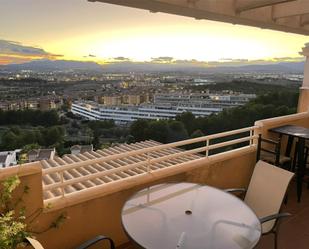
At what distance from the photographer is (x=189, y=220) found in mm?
1829

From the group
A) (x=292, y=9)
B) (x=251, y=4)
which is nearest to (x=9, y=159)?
(x=251, y=4)

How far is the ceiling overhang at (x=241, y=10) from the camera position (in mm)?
2580

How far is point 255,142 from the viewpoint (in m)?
3.60

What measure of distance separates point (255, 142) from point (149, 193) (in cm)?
201

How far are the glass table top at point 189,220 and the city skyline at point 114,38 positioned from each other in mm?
7883

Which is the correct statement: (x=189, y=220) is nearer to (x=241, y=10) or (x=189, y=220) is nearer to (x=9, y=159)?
(x=241, y=10)

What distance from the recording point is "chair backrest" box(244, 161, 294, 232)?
224 cm

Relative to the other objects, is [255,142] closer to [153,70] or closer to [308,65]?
[308,65]

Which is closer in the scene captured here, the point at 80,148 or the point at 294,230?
the point at 294,230

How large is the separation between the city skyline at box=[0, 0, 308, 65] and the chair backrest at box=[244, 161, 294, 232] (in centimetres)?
735

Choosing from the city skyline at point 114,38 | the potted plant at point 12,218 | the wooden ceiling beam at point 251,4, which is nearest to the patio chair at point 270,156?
the wooden ceiling beam at point 251,4

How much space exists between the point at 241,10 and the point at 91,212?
281 cm

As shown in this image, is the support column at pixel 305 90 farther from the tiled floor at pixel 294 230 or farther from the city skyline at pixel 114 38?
the tiled floor at pixel 294 230

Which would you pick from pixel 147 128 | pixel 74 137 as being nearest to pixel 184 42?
pixel 147 128
